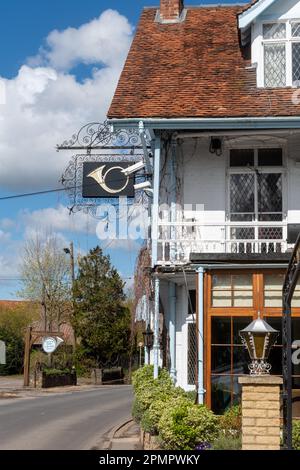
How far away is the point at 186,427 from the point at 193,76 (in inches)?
350

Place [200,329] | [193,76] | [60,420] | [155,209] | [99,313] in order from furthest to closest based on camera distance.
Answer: [99,313], [60,420], [193,76], [155,209], [200,329]

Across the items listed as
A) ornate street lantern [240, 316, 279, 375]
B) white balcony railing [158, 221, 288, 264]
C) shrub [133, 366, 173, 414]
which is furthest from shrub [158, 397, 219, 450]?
white balcony railing [158, 221, 288, 264]

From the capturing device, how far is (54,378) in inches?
1510

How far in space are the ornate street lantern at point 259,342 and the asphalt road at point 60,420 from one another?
18.2 feet

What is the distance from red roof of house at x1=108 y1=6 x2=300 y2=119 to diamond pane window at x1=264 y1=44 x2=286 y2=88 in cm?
38

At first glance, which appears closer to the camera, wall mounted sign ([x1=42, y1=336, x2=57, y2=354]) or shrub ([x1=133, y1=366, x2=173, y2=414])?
shrub ([x1=133, y1=366, x2=173, y2=414])

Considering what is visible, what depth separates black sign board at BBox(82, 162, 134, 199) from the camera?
19469mm

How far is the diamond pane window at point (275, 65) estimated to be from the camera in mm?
17172

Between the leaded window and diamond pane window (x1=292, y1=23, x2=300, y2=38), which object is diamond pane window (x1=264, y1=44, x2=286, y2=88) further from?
the leaded window

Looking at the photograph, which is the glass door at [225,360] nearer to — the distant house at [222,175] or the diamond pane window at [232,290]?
the distant house at [222,175]

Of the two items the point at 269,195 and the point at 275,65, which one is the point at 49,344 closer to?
the point at 269,195

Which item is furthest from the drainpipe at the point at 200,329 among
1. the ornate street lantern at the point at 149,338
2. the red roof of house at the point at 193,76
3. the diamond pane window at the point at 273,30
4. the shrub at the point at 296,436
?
the ornate street lantern at the point at 149,338

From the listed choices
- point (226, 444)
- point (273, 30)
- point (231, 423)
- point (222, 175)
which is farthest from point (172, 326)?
point (273, 30)

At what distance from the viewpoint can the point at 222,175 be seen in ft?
56.6
